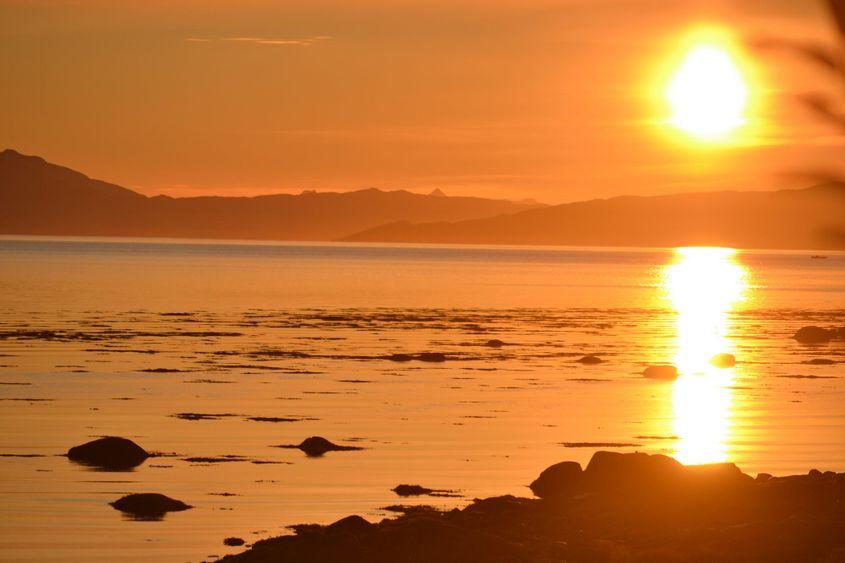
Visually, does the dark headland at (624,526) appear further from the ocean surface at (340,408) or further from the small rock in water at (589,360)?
the small rock in water at (589,360)

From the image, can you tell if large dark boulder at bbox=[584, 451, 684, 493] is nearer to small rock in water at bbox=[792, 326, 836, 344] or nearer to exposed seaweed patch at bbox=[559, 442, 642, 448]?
exposed seaweed patch at bbox=[559, 442, 642, 448]

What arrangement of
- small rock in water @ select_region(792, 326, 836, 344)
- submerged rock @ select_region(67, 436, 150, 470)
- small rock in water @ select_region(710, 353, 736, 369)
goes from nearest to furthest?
submerged rock @ select_region(67, 436, 150, 470)
small rock in water @ select_region(710, 353, 736, 369)
small rock in water @ select_region(792, 326, 836, 344)

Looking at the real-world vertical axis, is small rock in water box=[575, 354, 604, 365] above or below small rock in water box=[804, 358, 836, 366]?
below

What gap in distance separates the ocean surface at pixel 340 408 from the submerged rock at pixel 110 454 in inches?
17.4

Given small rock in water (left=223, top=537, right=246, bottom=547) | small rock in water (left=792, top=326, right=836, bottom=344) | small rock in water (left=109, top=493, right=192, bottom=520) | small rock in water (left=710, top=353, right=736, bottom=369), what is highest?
small rock in water (left=792, top=326, right=836, bottom=344)

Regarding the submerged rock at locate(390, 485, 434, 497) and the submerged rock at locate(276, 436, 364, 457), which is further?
the submerged rock at locate(276, 436, 364, 457)

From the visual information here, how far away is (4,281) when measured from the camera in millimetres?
139000

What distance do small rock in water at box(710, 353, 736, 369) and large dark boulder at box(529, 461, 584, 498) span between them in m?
34.5

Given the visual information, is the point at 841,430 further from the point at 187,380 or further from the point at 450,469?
the point at 187,380

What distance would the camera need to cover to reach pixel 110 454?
95.5ft

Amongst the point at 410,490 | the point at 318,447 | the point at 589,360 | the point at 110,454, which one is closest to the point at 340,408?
the point at 318,447

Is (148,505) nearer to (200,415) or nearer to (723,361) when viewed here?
(200,415)

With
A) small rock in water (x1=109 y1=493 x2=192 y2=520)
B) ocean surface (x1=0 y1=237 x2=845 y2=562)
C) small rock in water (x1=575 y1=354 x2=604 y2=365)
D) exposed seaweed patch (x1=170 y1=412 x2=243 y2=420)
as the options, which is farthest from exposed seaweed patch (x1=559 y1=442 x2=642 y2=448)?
small rock in water (x1=575 y1=354 x2=604 y2=365)

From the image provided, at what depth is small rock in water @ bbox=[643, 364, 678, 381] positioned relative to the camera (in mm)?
52406
